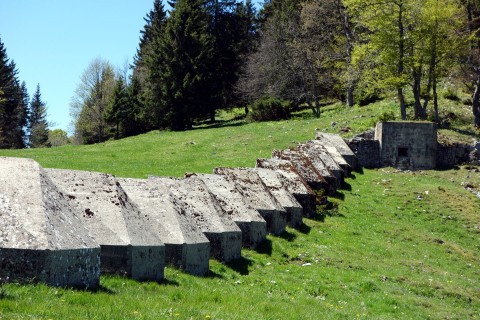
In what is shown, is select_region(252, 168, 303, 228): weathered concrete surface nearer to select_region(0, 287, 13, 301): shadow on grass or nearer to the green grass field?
the green grass field

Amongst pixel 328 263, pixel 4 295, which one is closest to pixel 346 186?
pixel 328 263

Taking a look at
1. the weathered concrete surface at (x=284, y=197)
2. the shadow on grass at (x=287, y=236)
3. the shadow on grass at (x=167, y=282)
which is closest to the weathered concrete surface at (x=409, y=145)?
the weathered concrete surface at (x=284, y=197)

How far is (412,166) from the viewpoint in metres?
32.7

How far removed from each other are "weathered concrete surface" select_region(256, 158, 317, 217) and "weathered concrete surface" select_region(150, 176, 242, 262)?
6915 mm

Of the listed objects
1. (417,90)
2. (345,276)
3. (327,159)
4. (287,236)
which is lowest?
(345,276)

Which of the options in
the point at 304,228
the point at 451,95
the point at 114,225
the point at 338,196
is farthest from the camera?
the point at 451,95

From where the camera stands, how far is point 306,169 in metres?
23.1

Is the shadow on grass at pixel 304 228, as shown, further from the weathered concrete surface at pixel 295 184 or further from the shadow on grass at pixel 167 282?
the shadow on grass at pixel 167 282

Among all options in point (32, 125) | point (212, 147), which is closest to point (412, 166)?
point (212, 147)

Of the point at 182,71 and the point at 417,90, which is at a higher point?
the point at 182,71

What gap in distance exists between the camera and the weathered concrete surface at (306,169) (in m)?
22.5

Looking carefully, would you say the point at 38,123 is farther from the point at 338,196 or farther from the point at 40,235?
the point at 40,235

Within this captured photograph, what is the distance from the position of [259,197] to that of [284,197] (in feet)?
6.49

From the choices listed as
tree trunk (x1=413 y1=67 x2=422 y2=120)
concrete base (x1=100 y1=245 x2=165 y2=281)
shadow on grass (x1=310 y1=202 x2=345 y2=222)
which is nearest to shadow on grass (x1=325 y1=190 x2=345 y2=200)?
shadow on grass (x1=310 y1=202 x2=345 y2=222)
